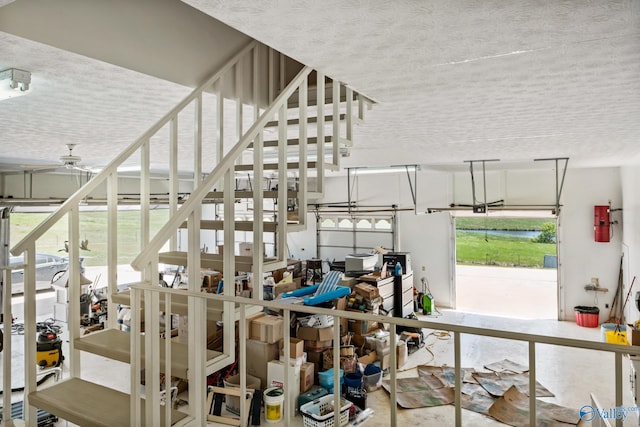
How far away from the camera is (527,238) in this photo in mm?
14586

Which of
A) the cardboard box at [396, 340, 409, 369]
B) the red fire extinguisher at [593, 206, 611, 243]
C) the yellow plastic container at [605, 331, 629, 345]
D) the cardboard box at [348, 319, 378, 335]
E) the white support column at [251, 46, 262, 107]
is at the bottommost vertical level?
the cardboard box at [396, 340, 409, 369]

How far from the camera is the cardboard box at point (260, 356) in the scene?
5.20 metres

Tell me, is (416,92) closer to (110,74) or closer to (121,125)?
(110,74)

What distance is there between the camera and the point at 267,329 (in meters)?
5.18

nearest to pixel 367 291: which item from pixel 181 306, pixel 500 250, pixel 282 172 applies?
pixel 282 172

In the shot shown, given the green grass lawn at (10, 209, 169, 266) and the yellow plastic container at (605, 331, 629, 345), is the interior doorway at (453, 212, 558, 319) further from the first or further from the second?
the green grass lawn at (10, 209, 169, 266)

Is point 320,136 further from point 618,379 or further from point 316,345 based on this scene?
point 316,345

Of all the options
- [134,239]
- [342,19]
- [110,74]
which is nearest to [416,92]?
[342,19]

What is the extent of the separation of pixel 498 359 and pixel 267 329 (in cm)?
380

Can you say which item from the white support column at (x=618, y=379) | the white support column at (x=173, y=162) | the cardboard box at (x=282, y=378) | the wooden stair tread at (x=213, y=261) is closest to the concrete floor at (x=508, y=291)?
the cardboard box at (x=282, y=378)

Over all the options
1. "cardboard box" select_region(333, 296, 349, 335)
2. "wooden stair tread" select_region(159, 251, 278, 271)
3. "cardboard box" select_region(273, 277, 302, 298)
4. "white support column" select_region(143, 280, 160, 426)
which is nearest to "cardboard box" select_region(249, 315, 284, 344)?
"cardboard box" select_region(333, 296, 349, 335)

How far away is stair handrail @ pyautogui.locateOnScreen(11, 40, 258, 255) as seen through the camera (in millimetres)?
2092

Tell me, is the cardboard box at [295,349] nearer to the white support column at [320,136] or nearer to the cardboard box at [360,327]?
the cardboard box at [360,327]

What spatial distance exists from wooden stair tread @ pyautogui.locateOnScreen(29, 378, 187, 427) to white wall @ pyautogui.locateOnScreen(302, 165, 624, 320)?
286 inches
